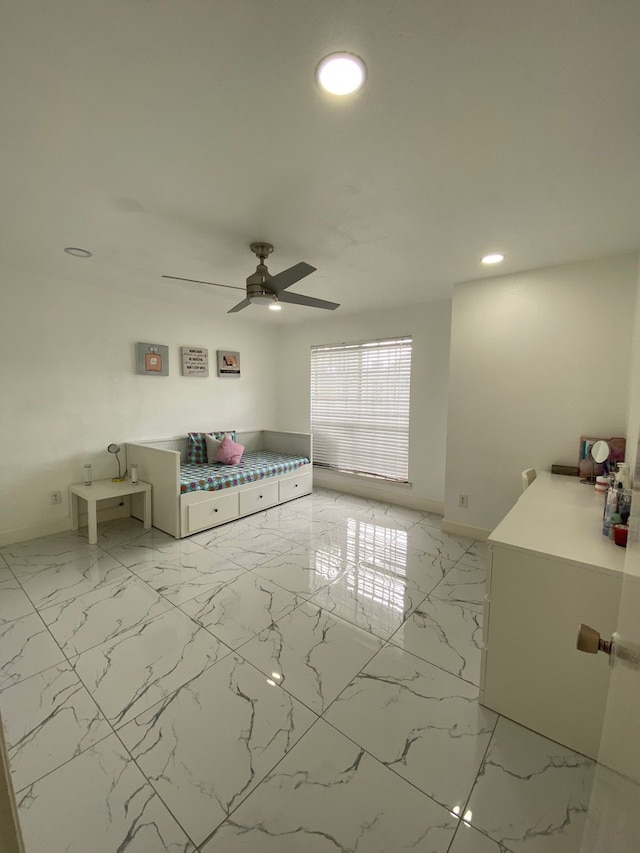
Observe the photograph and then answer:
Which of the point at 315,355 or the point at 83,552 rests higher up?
the point at 315,355

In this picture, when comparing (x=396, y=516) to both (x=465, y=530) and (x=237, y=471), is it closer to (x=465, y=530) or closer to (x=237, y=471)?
(x=465, y=530)

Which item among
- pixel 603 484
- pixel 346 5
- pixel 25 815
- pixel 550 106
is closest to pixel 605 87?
pixel 550 106

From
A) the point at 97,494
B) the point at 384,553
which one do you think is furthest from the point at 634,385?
the point at 97,494

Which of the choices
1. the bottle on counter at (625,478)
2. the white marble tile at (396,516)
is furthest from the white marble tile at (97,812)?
the white marble tile at (396,516)

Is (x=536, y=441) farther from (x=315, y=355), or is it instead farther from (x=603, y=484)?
(x=315, y=355)

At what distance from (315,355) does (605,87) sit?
391cm

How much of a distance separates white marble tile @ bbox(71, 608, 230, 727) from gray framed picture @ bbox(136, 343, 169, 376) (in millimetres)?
2655

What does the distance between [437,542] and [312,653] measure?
1764mm

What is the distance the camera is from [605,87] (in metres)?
1.11

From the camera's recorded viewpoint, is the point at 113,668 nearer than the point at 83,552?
Yes

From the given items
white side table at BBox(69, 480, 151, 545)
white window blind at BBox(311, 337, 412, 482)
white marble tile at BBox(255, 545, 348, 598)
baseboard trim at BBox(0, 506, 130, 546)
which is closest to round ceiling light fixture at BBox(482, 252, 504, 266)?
white window blind at BBox(311, 337, 412, 482)

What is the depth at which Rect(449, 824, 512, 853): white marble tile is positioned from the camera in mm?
1033

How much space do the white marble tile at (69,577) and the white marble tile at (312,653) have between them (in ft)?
4.30

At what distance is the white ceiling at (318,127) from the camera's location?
36.9 inches
